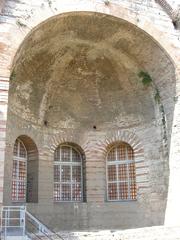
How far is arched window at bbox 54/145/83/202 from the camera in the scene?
12.4 metres

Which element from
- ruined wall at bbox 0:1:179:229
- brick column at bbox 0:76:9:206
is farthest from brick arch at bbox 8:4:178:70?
brick column at bbox 0:76:9:206

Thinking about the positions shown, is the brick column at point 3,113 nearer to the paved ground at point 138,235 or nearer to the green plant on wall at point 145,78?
the paved ground at point 138,235

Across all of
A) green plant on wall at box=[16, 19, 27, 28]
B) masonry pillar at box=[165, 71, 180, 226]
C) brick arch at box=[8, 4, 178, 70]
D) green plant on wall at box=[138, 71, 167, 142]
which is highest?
brick arch at box=[8, 4, 178, 70]

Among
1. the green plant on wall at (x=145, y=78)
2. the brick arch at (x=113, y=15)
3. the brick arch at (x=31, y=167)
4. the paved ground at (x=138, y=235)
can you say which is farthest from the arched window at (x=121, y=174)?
the brick arch at (x=113, y=15)

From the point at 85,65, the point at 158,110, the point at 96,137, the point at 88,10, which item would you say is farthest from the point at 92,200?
Answer: the point at 88,10

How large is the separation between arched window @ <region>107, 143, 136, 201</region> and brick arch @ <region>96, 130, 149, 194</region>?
13.4 inches

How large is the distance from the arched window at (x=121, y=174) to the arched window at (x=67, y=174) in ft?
3.63

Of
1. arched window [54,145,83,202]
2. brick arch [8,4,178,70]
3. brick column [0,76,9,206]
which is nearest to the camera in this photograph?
brick column [0,76,9,206]

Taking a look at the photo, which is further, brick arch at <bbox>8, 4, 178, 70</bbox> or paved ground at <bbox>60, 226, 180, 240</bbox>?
brick arch at <bbox>8, 4, 178, 70</bbox>

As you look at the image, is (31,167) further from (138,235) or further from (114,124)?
(138,235)

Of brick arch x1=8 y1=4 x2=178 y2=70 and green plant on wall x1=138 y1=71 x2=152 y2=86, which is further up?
brick arch x1=8 y1=4 x2=178 y2=70

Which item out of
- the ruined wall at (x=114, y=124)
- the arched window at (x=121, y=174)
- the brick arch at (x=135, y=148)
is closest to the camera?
the ruined wall at (x=114, y=124)

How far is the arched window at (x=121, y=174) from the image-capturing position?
12578 mm

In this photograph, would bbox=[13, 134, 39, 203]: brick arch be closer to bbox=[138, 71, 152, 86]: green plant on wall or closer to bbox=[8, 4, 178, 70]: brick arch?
bbox=[8, 4, 178, 70]: brick arch
